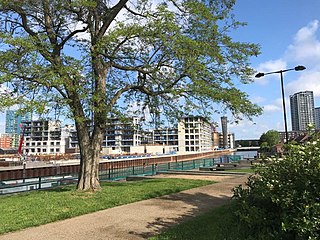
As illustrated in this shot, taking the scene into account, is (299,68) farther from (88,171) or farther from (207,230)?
(207,230)

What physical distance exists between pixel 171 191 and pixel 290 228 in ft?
29.5

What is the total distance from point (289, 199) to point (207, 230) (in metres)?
2.53

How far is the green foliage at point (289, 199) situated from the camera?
4.48 metres

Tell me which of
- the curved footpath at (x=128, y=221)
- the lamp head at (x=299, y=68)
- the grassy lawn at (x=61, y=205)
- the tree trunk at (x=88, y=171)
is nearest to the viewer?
the curved footpath at (x=128, y=221)

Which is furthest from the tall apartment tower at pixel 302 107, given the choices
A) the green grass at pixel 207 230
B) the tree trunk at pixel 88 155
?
the green grass at pixel 207 230

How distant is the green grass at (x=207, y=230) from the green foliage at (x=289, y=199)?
1.64 feet

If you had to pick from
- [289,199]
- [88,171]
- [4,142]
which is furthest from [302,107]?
[4,142]

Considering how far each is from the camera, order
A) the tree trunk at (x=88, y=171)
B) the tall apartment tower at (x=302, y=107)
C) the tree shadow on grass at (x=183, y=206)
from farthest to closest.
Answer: the tall apartment tower at (x=302, y=107) → the tree trunk at (x=88, y=171) → the tree shadow on grass at (x=183, y=206)

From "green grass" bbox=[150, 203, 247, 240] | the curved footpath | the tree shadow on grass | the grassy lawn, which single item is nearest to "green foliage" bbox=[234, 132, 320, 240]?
"green grass" bbox=[150, 203, 247, 240]

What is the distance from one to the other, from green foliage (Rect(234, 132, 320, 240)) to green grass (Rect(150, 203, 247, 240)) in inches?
19.7

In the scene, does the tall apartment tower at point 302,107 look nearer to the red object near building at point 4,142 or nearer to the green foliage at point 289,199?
the green foliage at point 289,199

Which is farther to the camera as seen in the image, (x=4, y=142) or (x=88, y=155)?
(x=4, y=142)

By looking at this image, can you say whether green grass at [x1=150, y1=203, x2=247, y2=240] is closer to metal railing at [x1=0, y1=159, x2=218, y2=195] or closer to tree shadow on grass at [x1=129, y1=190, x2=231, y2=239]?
tree shadow on grass at [x1=129, y1=190, x2=231, y2=239]

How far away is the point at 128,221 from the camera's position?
26.5 ft
